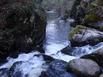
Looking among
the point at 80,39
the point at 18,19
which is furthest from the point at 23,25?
the point at 80,39

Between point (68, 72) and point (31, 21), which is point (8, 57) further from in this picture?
point (68, 72)

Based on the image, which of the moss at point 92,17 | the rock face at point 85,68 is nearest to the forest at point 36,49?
the rock face at point 85,68

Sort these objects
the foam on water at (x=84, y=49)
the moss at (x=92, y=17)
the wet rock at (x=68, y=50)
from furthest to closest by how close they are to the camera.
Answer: the moss at (x=92, y=17) < the wet rock at (x=68, y=50) < the foam on water at (x=84, y=49)

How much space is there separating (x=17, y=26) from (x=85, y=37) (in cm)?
401

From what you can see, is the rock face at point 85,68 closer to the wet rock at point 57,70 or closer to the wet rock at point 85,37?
the wet rock at point 57,70

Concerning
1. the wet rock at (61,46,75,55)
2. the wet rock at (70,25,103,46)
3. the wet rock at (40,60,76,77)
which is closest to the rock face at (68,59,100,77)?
the wet rock at (40,60,76,77)

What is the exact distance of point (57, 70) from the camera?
8602 mm

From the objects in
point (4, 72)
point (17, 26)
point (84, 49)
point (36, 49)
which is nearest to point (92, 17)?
point (84, 49)

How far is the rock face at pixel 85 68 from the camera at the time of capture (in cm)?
786

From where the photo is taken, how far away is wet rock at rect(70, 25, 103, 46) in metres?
12.1

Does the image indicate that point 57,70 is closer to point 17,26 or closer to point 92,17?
point 17,26

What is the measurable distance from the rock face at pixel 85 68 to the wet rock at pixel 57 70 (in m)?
0.29

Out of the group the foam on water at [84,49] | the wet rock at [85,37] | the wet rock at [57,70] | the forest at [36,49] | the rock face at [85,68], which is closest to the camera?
the rock face at [85,68]

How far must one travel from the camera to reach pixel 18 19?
34.5 ft
